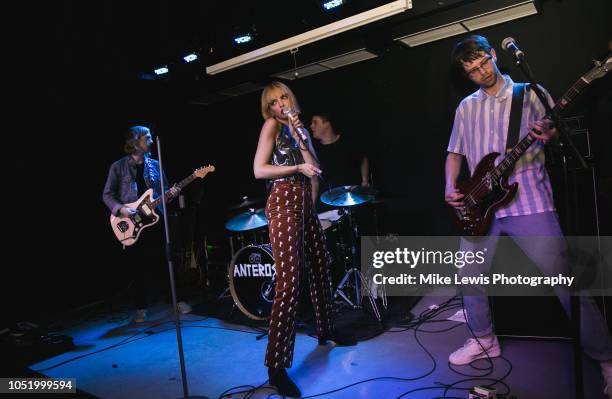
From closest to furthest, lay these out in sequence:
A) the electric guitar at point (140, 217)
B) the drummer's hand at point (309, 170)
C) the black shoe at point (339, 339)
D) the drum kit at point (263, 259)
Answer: the drummer's hand at point (309, 170) < the black shoe at point (339, 339) < the drum kit at point (263, 259) < the electric guitar at point (140, 217)

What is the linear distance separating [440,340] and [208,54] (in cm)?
400

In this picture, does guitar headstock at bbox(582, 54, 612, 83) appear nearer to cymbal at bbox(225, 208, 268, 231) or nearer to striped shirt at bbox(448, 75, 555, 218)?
striped shirt at bbox(448, 75, 555, 218)

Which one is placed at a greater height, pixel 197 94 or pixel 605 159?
pixel 197 94

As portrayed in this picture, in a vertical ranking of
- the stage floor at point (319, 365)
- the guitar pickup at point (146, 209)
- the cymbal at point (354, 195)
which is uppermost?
the guitar pickup at point (146, 209)

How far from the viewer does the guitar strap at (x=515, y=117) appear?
2.59m

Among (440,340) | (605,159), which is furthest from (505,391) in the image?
(605,159)

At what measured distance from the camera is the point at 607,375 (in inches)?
92.7

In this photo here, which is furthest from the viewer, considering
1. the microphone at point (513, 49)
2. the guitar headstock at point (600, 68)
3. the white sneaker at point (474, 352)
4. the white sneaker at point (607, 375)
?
the white sneaker at point (474, 352)

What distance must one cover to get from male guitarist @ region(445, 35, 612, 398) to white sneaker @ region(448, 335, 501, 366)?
38 millimetres

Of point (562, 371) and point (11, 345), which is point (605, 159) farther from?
point (11, 345)

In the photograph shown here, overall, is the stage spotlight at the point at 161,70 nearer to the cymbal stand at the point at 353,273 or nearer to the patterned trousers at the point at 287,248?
the cymbal stand at the point at 353,273

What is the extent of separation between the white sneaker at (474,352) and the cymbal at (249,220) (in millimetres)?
2133

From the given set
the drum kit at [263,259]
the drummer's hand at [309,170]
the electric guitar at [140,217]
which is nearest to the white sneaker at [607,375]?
the drummer's hand at [309,170]

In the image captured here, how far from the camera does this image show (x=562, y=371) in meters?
2.66
